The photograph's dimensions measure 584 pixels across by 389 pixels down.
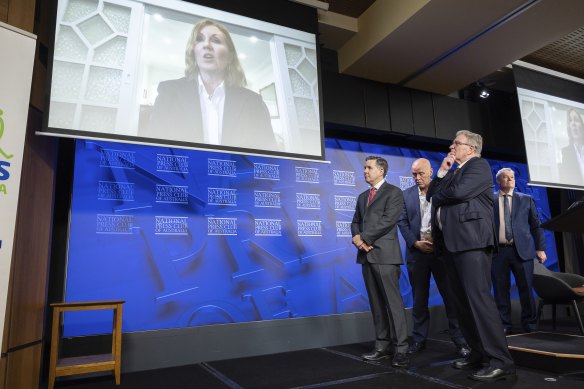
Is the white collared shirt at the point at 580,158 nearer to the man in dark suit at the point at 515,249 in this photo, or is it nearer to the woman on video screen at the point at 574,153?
the woman on video screen at the point at 574,153

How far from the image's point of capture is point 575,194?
225 inches

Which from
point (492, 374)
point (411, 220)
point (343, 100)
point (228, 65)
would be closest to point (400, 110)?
point (343, 100)

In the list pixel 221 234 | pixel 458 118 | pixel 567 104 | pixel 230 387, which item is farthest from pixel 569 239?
pixel 230 387

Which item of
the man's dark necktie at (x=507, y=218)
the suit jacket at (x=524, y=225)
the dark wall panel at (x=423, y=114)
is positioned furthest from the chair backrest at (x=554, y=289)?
the dark wall panel at (x=423, y=114)

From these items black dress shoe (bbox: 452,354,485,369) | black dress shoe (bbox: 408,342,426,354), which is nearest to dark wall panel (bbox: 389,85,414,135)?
black dress shoe (bbox: 408,342,426,354)

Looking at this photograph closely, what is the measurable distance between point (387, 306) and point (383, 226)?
569mm

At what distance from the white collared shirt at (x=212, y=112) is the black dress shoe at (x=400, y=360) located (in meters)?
1.98

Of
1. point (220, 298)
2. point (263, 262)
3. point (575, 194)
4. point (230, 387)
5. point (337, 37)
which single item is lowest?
point (230, 387)

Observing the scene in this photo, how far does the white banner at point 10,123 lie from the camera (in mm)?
1450

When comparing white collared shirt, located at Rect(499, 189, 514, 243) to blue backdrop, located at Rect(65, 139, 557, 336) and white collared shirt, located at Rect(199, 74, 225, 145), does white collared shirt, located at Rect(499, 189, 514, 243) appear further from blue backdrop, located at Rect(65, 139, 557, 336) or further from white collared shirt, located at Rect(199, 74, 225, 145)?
white collared shirt, located at Rect(199, 74, 225, 145)

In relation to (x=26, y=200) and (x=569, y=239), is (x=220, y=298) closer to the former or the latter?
(x=26, y=200)

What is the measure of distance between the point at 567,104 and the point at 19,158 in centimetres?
579

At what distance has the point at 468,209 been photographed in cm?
226

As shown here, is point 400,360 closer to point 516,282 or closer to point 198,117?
point 516,282
